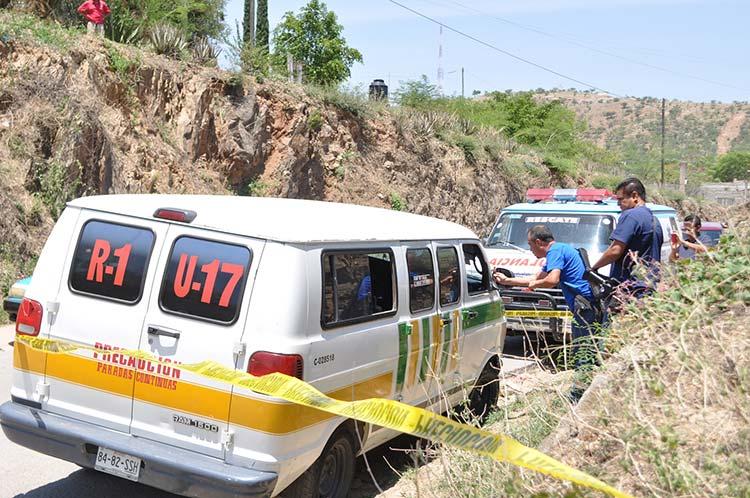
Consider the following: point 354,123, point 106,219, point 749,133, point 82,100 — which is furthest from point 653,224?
point 749,133

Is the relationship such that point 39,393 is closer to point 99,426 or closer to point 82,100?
point 99,426

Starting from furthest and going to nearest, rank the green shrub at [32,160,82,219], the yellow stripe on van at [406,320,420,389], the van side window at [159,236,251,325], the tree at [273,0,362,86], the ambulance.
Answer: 1. the tree at [273,0,362,86]
2. the green shrub at [32,160,82,219]
3. the ambulance
4. the yellow stripe on van at [406,320,420,389]
5. the van side window at [159,236,251,325]

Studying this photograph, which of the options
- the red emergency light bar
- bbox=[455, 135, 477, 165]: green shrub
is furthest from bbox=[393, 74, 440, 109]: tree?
the red emergency light bar

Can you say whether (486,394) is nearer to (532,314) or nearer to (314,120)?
(532,314)

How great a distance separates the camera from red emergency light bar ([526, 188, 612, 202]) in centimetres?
1334

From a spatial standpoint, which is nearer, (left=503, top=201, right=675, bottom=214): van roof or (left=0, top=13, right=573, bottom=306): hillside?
(left=503, top=201, right=675, bottom=214): van roof

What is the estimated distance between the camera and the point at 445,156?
27.2m

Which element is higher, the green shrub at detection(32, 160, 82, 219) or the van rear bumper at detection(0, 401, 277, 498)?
the green shrub at detection(32, 160, 82, 219)

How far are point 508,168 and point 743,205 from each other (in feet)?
78.7

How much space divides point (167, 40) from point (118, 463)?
1546 cm

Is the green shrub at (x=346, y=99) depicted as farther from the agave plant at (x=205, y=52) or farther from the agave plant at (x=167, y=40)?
the agave plant at (x=167, y=40)

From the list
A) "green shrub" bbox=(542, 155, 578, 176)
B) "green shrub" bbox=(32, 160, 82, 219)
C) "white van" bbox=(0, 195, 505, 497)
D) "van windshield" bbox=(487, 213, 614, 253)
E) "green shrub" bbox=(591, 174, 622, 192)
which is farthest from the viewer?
"green shrub" bbox=(591, 174, 622, 192)

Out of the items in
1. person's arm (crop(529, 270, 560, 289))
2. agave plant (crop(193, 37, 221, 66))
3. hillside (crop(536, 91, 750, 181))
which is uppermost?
hillside (crop(536, 91, 750, 181))

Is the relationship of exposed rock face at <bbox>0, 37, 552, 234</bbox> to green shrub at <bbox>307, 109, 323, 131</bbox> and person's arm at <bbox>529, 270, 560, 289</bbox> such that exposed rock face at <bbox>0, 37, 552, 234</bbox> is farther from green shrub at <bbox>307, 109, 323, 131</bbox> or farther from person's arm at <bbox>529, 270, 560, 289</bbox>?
person's arm at <bbox>529, 270, 560, 289</bbox>
